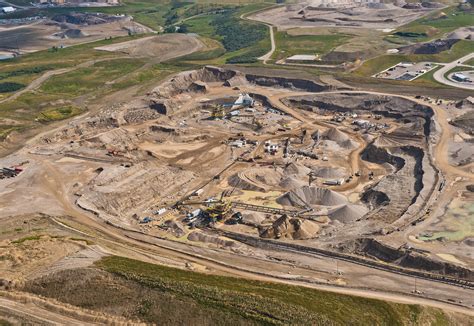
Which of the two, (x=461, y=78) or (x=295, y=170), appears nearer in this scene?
(x=295, y=170)

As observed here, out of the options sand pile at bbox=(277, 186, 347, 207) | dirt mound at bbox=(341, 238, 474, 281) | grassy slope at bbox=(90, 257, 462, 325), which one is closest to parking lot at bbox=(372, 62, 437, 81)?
sand pile at bbox=(277, 186, 347, 207)

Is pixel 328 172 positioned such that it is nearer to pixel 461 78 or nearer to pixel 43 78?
pixel 461 78

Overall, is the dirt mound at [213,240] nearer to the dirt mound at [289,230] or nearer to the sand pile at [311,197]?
the dirt mound at [289,230]

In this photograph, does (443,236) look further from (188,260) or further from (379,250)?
(188,260)

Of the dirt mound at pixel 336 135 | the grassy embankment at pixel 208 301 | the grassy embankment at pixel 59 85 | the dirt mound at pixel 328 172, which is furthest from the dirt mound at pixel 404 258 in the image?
the grassy embankment at pixel 59 85

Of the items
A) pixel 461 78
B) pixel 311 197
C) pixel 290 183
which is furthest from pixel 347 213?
pixel 461 78

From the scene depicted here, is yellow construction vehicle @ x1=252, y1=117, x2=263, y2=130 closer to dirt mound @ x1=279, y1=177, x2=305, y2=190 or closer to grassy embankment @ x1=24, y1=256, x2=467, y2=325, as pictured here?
dirt mound @ x1=279, y1=177, x2=305, y2=190
